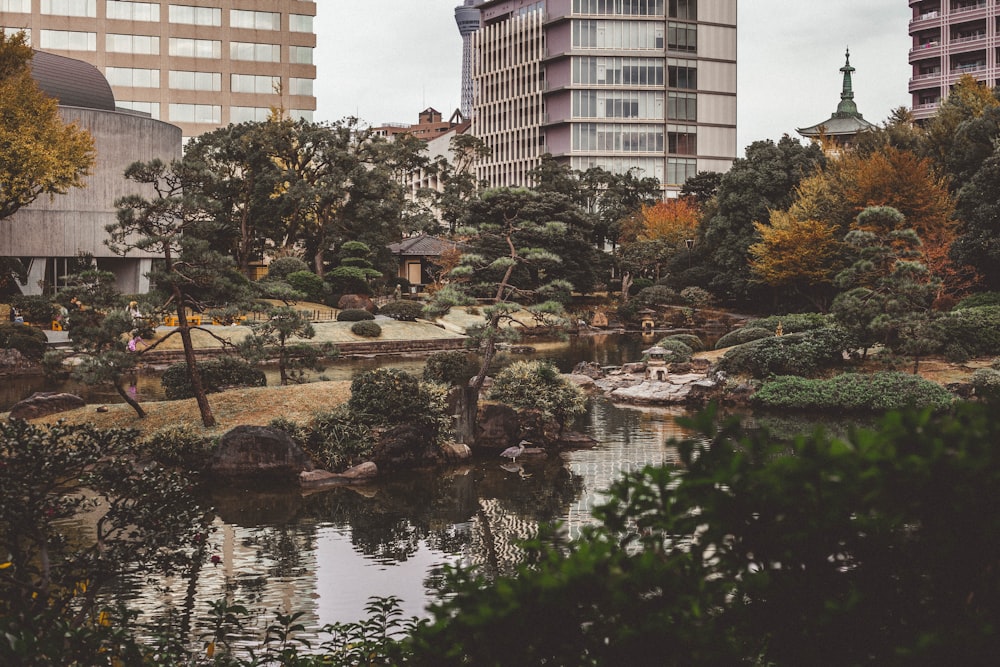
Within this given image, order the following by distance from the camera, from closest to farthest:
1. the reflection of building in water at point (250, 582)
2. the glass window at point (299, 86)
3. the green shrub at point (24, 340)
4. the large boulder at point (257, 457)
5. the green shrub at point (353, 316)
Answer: the reflection of building in water at point (250, 582), the large boulder at point (257, 457), the green shrub at point (24, 340), the green shrub at point (353, 316), the glass window at point (299, 86)

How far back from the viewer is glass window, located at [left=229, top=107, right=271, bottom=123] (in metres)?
67.1

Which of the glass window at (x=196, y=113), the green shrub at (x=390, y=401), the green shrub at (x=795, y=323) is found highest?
the glass window at (x=196, y=113)

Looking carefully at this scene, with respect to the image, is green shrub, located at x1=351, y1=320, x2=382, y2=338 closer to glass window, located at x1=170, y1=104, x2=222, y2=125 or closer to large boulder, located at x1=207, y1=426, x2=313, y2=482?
large boulder, located at x1=207, y1=426, x2=313, y2=482

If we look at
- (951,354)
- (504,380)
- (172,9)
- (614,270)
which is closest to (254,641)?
(504,380)

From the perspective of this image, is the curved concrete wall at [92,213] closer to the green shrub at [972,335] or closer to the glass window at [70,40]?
the glass window at [70,40]

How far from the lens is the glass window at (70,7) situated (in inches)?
2539

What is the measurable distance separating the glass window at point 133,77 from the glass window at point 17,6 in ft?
20.8

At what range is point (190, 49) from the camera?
6638cm

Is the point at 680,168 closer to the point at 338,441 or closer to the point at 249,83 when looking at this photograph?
the point at 249,83

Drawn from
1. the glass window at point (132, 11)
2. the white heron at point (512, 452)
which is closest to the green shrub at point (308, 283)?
the white heron at point (512, 452)

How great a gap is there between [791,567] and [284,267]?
4460 cm

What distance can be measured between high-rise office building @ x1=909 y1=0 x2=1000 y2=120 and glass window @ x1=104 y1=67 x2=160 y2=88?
59.7m

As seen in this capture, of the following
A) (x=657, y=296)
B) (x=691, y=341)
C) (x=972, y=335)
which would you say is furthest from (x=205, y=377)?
(x=657, y=296)

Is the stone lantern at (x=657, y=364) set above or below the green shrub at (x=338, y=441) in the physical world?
above
